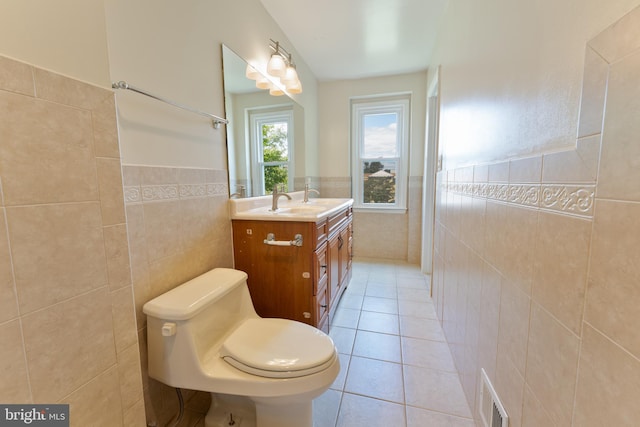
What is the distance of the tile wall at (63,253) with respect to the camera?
0.61 metres

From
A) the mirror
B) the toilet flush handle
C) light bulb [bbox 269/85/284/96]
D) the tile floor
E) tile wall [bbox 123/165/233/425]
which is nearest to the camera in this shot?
the toilet flush handle

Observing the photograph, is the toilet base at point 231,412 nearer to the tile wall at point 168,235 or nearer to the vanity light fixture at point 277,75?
the tile wall at point 168,235

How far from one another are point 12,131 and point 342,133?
3.30 meters

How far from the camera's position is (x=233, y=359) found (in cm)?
106

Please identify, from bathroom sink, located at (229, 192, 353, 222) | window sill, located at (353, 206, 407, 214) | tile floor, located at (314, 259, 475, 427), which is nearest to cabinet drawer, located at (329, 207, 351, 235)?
bathroom sink, located at (229, 192, 353, 222)

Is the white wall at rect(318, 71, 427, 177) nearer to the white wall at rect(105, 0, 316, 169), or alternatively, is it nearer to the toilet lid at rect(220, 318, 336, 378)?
the white wall at rect(105, 0, 316, 169)

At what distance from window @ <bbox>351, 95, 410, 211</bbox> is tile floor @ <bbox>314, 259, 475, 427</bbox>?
141 centimetres

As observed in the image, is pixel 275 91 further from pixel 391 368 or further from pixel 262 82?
pixel 391 368

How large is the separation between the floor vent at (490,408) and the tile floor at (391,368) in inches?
8.0

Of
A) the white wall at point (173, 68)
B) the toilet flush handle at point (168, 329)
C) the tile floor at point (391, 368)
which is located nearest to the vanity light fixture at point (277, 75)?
the white wall at point (173, 68)

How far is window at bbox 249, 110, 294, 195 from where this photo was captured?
2.05m

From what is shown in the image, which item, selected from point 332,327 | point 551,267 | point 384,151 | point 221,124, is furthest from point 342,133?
point 551,267

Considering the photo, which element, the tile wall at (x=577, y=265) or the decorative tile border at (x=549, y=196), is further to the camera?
the decorative tile border at (x=549, y=196)

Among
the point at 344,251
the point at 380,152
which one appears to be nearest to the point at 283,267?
the point at 344,251
